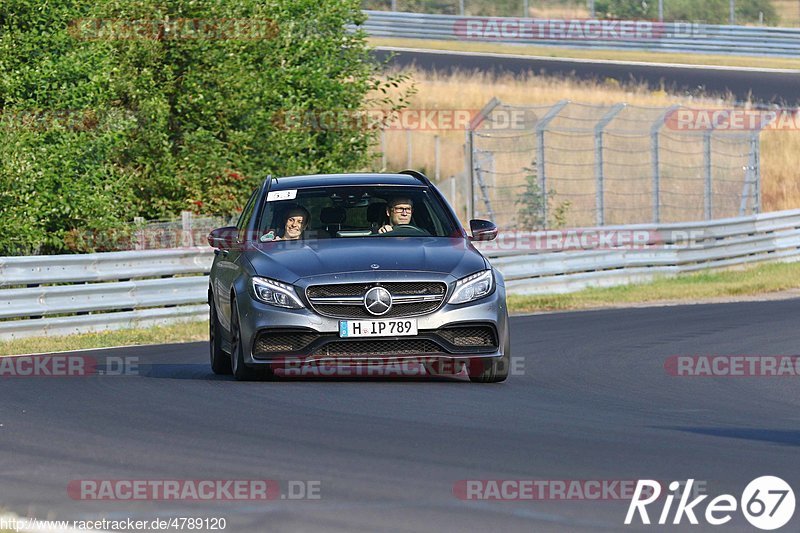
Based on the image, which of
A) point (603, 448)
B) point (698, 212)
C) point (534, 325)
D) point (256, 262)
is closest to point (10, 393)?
point (256, 262)

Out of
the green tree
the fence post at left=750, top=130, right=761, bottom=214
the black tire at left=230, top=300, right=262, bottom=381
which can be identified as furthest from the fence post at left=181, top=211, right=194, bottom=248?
the fence post at left=750, top=130, right=761, bottom=214

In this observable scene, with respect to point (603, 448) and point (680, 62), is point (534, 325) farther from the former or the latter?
point (680, 62)

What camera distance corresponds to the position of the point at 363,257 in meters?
11.2

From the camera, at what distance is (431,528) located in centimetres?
608

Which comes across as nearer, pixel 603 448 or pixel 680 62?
pixel 603 448

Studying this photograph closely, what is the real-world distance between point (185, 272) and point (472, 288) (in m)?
9.32

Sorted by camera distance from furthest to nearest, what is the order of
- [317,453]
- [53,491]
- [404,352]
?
[404,352] < [317,453] < [53,491]

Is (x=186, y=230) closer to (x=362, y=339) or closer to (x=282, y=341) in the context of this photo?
(x=282, y=341)

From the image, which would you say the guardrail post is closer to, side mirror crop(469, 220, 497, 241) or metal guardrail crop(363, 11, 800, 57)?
side mirror crop(469, 220, 497, 241)

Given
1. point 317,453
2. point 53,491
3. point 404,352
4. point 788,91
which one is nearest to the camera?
point 53,491

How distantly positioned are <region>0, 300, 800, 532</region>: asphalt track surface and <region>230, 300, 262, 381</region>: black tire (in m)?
0.16

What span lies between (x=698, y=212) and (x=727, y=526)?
97.3 feet

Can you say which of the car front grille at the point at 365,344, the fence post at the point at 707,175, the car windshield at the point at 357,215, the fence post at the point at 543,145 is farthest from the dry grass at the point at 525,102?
the car front grille at the point at 365,344

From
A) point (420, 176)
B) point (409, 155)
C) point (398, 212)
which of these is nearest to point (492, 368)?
point (398, 212)
